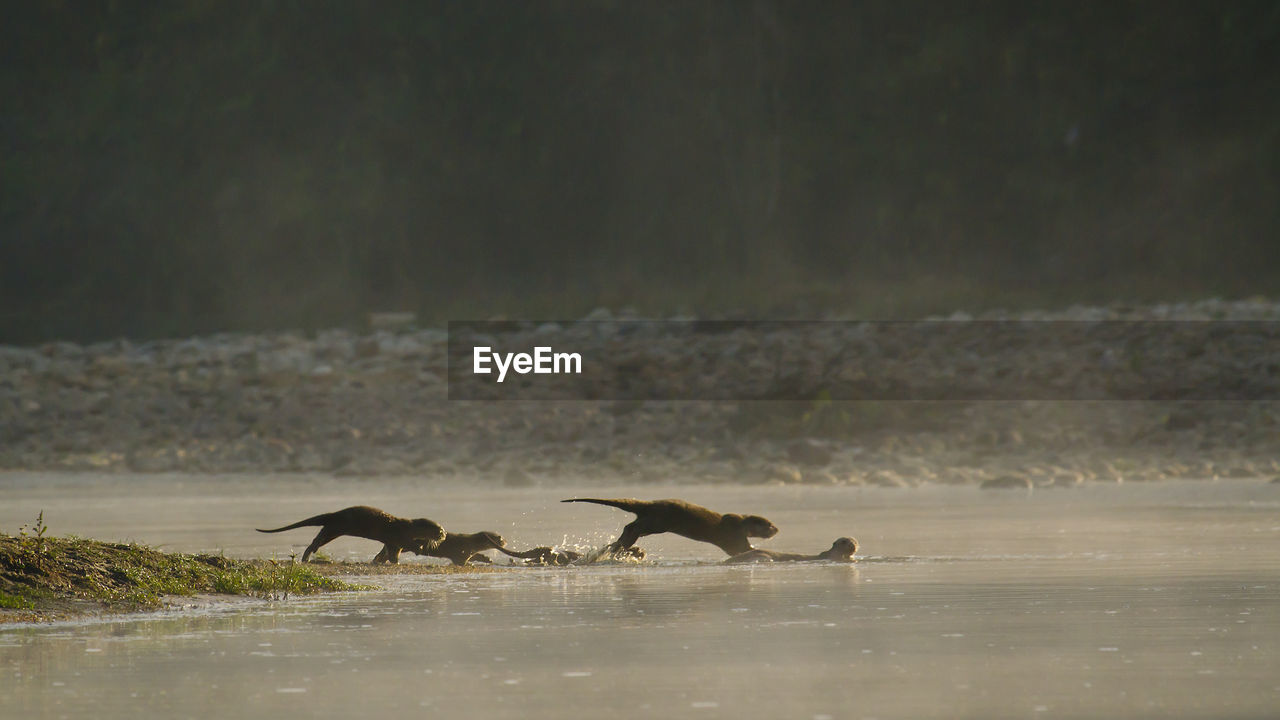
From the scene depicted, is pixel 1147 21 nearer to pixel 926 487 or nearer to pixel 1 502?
pixel 926 487

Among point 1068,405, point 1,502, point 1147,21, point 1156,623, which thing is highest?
point 1147,21

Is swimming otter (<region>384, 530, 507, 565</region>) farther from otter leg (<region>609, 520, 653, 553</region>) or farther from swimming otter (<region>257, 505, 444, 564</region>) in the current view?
otter leg (<region>609, 520, 653, 553</region>)

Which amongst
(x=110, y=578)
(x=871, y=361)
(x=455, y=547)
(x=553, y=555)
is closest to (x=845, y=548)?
(x=553, y=555)

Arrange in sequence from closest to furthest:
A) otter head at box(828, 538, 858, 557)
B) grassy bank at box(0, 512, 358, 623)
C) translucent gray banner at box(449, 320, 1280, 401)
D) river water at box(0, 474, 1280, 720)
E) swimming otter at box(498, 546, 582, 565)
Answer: river water at box(0, 474, 1280, 720), grassy bank at box(0, 512, 358, 623), otter head at box(828, 538, 858, 557), swimming otter at box(498, 546, 582, 565), translucent gray banner at box(449, 320, 1280, 401)

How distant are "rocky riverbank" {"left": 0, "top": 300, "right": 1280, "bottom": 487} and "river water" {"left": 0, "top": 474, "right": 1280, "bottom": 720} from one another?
13035 mm

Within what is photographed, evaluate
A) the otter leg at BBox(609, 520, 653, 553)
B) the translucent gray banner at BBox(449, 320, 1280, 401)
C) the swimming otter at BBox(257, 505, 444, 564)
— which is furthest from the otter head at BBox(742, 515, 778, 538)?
the translucent gray banner at BBox(449, 320, 1280, 401)

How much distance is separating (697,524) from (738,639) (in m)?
5.94

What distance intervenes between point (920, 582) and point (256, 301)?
2737cm

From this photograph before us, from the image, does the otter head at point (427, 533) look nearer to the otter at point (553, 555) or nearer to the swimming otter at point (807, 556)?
the otter at point (553, 555)

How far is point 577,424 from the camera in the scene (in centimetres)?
3247

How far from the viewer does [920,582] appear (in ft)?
39.5

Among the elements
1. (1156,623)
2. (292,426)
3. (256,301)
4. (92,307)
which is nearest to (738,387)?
(292,426)

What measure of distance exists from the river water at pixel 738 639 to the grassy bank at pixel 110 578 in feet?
1.07

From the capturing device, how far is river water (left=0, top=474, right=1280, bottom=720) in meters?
7.17
